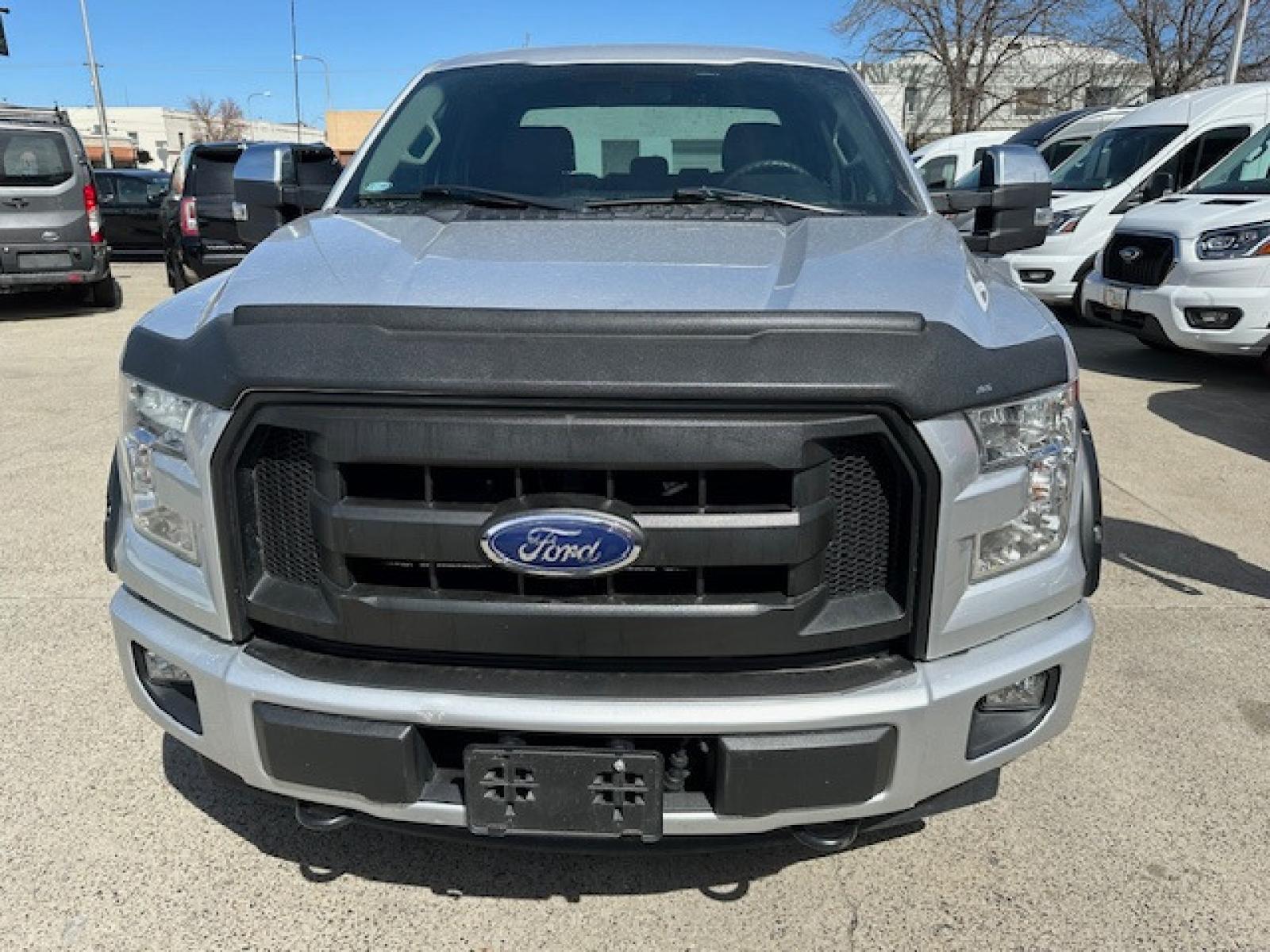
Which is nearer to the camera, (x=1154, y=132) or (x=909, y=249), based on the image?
(x=909, y=249)

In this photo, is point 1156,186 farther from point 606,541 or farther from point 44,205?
point 44,205

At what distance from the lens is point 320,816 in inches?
81.3

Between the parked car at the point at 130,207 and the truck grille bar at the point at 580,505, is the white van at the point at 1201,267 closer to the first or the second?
the truck grille bar at the point at 580,505

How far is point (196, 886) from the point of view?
2311mm

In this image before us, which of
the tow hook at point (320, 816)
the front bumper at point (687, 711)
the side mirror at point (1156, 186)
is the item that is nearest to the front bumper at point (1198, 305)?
the side mirror at point (1156, 186)

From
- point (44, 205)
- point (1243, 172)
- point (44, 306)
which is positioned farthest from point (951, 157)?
point (44, 306)

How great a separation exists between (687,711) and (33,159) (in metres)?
11.9

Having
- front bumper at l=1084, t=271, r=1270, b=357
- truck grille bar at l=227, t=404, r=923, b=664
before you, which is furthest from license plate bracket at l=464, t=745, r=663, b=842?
front bumper at l=1084, t=271, r=1270, b=357

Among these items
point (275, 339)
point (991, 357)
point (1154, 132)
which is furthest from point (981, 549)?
point (1154, 132)

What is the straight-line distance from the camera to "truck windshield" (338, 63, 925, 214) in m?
2.95

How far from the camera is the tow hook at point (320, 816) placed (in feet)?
6.73

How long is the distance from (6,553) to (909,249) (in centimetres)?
403

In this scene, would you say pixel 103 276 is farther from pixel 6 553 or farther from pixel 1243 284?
pixel 1243 284

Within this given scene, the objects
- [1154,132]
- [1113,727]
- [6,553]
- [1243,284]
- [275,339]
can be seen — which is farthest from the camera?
[1154,132]
